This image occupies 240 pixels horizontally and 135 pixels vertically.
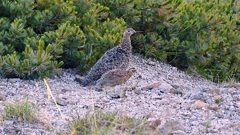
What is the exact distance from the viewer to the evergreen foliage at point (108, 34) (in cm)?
736

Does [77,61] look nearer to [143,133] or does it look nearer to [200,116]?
[200,116]

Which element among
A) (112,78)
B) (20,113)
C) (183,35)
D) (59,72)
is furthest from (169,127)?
(183,35)

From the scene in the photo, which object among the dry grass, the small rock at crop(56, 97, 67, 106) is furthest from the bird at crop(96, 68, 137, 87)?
the dry grass

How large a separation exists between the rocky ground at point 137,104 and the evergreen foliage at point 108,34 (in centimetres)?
33

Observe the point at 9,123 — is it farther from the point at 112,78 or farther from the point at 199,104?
the point at 112,78

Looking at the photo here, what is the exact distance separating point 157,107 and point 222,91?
1197 mm

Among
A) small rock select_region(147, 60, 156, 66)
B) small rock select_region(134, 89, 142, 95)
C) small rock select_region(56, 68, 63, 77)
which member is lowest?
small rock select_region(147, 60, 156, 66)

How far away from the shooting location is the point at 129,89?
6.78 meters

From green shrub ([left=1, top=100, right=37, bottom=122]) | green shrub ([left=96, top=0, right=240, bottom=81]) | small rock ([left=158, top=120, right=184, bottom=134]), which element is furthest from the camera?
green shrub ([left=96, top=0, right=240, bottom=81])

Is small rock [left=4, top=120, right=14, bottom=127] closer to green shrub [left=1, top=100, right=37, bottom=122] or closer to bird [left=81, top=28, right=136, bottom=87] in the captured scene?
green shrub [left=1, top=100, right=37, bottom=122]

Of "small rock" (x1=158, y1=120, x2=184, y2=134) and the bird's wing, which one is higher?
"small rock" (x1=158, y1=120, x2=184, y2=134)

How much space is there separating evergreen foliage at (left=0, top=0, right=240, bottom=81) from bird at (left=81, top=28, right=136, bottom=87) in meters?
0.38

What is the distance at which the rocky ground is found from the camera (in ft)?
17.2

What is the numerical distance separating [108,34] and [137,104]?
2.07 m
